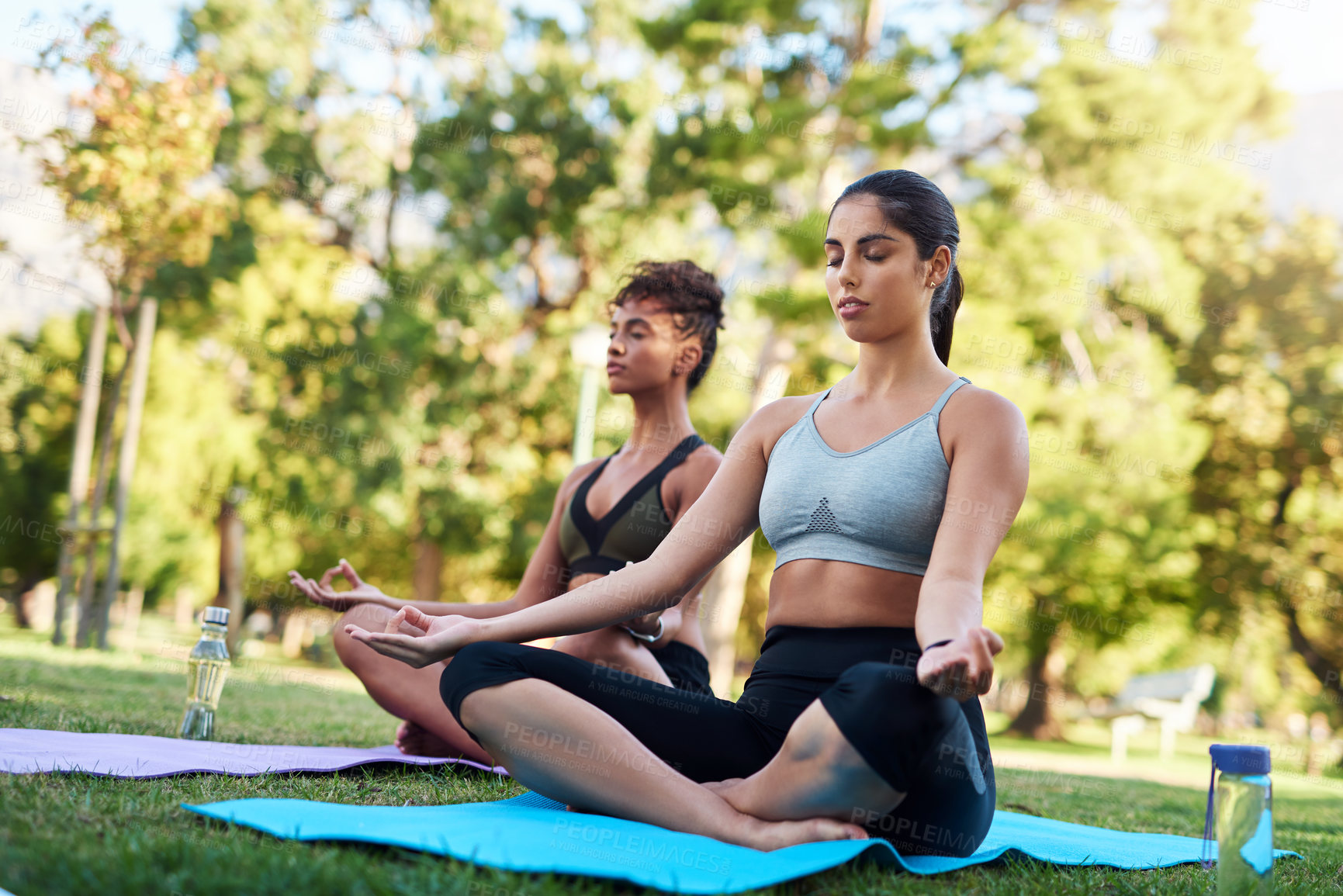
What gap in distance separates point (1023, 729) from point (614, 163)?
1355 centimetres

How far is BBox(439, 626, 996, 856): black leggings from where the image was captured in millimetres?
2238

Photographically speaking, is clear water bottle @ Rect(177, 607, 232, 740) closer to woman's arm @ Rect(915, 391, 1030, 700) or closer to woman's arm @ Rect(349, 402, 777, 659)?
woman's arm @ Rect(349, 402, 777, 659)

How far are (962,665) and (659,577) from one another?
918 millimetres

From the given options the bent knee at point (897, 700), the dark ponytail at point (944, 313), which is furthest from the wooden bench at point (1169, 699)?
the bent knee at point (897, 700)

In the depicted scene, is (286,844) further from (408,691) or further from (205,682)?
(205,682)

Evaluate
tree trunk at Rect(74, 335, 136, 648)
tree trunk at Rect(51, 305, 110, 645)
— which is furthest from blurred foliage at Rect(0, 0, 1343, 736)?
tree trunk at Rect(74, 335, 136, 648)

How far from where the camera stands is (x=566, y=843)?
6.77 feet

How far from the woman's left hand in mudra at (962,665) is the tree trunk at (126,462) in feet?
38.3

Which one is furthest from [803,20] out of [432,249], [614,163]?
[432,249]

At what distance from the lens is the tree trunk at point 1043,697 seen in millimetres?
18797

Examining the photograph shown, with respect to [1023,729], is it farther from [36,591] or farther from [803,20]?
[36,591]

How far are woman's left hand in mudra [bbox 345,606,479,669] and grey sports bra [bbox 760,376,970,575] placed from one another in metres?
0.79

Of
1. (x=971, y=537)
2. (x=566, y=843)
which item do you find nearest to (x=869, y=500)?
(x=971, y=537)

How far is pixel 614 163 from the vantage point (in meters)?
17.0
